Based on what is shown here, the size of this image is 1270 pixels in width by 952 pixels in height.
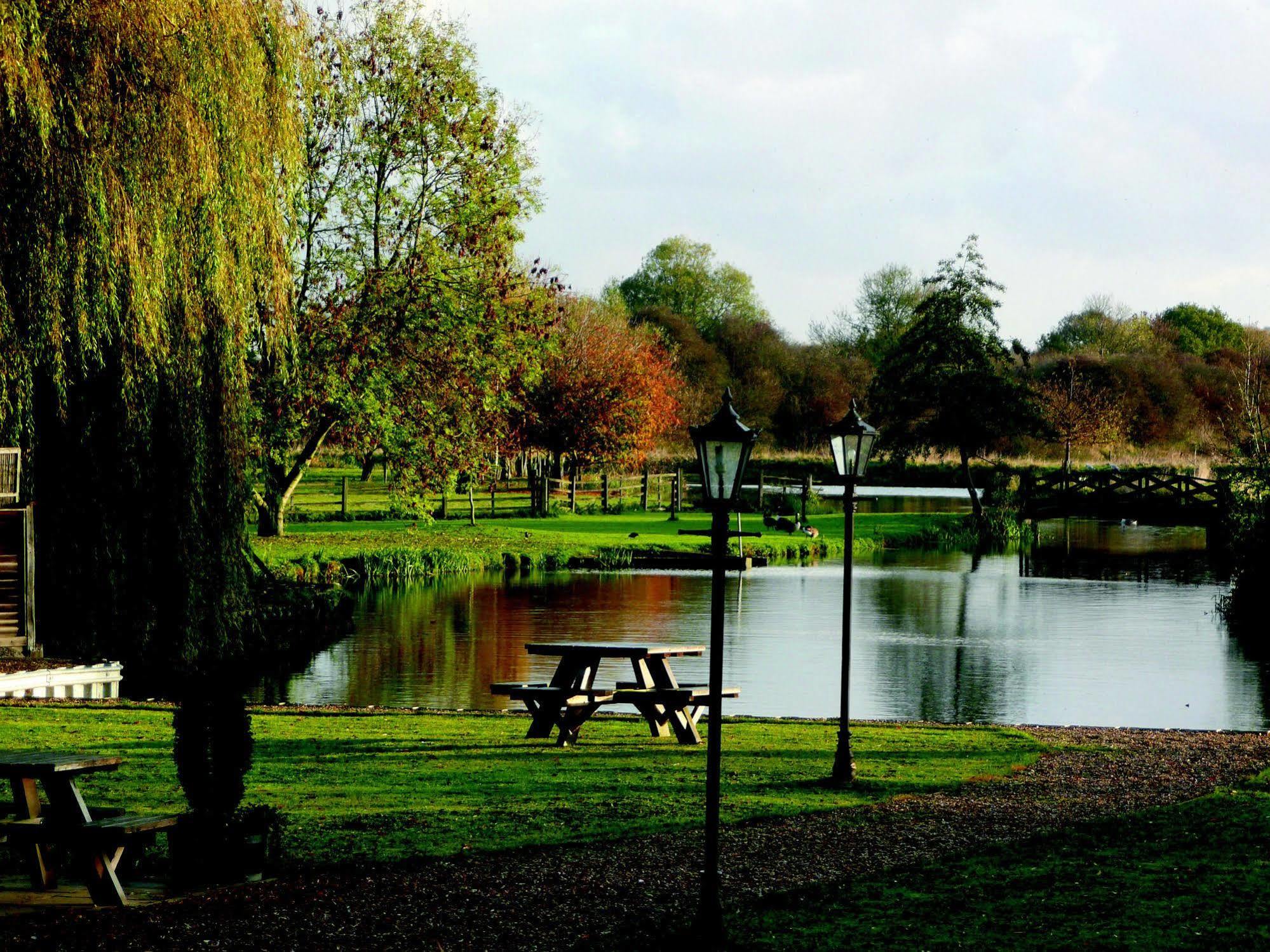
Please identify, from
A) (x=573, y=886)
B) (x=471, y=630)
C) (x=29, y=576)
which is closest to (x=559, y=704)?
(x=573, y=886)

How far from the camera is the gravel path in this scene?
620 centimetres

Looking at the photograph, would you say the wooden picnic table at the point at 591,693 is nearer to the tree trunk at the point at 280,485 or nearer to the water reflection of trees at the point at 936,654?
the water reflection of trees at the point at 936,654

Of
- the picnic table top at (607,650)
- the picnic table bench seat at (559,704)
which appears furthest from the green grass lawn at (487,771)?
the picnic table top at (607,650)

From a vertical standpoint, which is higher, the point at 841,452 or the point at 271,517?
the point at 841,452

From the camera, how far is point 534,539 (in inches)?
1452

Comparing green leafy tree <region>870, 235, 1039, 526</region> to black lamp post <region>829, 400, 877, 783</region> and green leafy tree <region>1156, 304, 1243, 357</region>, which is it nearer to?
black lamp post <region>829, 400, 877, 783</region>

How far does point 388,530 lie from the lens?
124 feet

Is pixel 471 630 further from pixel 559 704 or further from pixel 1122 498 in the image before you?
pixel 1122 498

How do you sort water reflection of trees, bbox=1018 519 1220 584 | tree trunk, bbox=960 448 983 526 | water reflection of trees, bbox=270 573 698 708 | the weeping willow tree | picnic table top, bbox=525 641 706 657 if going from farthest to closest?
tree trunk, bbox=960 448 983 526 < water reflection of trees, bbox=1018 519 1220 584 < water reflection of trees, bbox=270 573 698 708 < picnic table top, bbox=525 641 706 657 < the weeping willow tree

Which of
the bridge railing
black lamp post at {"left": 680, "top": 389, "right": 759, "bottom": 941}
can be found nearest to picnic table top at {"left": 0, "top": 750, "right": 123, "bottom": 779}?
black lamp post at {"left": 680, "top": 389, "right": 759, "bottom": 941}

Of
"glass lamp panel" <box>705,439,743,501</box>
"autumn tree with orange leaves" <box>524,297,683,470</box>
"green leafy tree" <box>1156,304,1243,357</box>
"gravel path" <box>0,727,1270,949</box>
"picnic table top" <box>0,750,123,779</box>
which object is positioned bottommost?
"gravel path" <box>0,727,1270,949</box>

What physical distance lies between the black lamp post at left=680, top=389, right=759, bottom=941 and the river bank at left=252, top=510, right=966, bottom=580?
22768 millimetres

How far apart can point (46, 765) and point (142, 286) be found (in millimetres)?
5452

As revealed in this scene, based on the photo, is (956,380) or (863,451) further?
(956,380)
